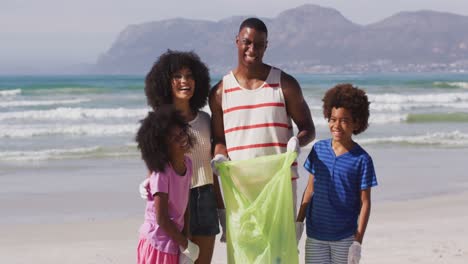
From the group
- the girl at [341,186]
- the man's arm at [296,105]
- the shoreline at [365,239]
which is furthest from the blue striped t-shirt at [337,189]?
the shoreline at [365,239]

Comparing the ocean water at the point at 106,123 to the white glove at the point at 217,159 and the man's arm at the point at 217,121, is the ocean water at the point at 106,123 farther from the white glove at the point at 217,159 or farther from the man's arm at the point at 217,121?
the white glove at the point at 217,159

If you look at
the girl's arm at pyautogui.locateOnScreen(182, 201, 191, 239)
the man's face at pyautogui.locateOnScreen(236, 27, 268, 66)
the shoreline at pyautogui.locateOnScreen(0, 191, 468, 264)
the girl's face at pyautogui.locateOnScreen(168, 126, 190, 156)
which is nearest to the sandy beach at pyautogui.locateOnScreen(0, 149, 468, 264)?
the shoreline at pyautogui.locateOnScreen(0, 191, 468, 264)

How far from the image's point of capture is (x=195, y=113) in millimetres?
4449

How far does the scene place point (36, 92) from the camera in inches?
1261

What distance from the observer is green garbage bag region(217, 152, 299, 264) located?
425cm

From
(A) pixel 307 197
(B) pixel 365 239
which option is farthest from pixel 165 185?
(B) pixel 365 239

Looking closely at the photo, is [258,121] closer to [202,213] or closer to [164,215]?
[202,213]

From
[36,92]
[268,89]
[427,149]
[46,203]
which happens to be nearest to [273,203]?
[268,89]

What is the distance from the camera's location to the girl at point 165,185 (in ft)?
12.9

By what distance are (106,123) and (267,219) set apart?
631 inches

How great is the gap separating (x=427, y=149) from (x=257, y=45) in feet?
33.8

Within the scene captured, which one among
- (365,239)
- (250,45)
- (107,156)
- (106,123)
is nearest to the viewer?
(250,45)

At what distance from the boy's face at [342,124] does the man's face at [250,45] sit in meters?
0.50

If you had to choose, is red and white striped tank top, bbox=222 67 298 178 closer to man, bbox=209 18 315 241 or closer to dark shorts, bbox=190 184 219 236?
man, bbox=209 18 315 241
